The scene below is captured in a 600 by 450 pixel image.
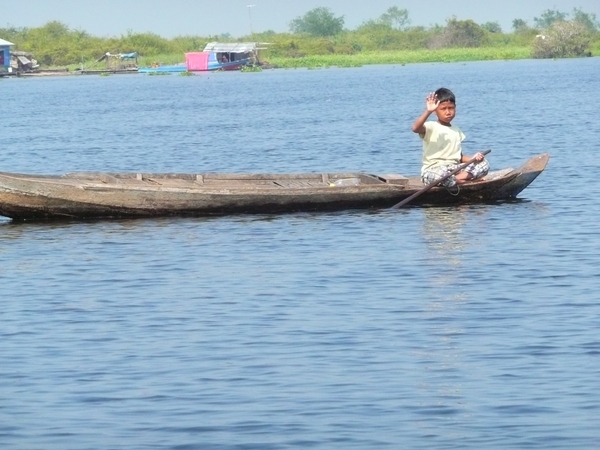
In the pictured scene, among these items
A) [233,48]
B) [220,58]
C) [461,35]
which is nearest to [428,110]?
[233,48]

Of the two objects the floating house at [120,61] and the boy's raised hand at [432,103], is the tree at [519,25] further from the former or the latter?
the boy's raised hand at [432,103]

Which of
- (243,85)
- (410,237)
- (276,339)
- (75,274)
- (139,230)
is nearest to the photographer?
(276,339)

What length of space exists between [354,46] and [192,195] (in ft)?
324

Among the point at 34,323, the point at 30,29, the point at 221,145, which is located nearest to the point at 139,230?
the point at 34,323

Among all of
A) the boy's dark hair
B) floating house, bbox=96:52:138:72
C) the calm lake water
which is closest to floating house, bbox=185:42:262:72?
floating house, bbox=96:52:138:72

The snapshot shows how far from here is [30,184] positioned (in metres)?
13.0

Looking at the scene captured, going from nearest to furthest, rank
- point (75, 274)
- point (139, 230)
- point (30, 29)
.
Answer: point (75, 274) → point (139, 230) → point (30, 29)

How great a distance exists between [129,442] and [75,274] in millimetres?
4706

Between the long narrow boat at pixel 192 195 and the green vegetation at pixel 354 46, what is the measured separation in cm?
7949

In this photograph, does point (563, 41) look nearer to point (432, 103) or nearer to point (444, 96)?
point (444, 96)

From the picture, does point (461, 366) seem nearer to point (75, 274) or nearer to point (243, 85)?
point (75, 274)

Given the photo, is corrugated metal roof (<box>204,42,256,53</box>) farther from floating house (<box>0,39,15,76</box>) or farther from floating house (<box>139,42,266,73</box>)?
floating house (<box>0,39,15,76</box>)

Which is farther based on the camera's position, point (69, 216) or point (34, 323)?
point (69, 216)

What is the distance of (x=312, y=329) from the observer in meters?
8.54
